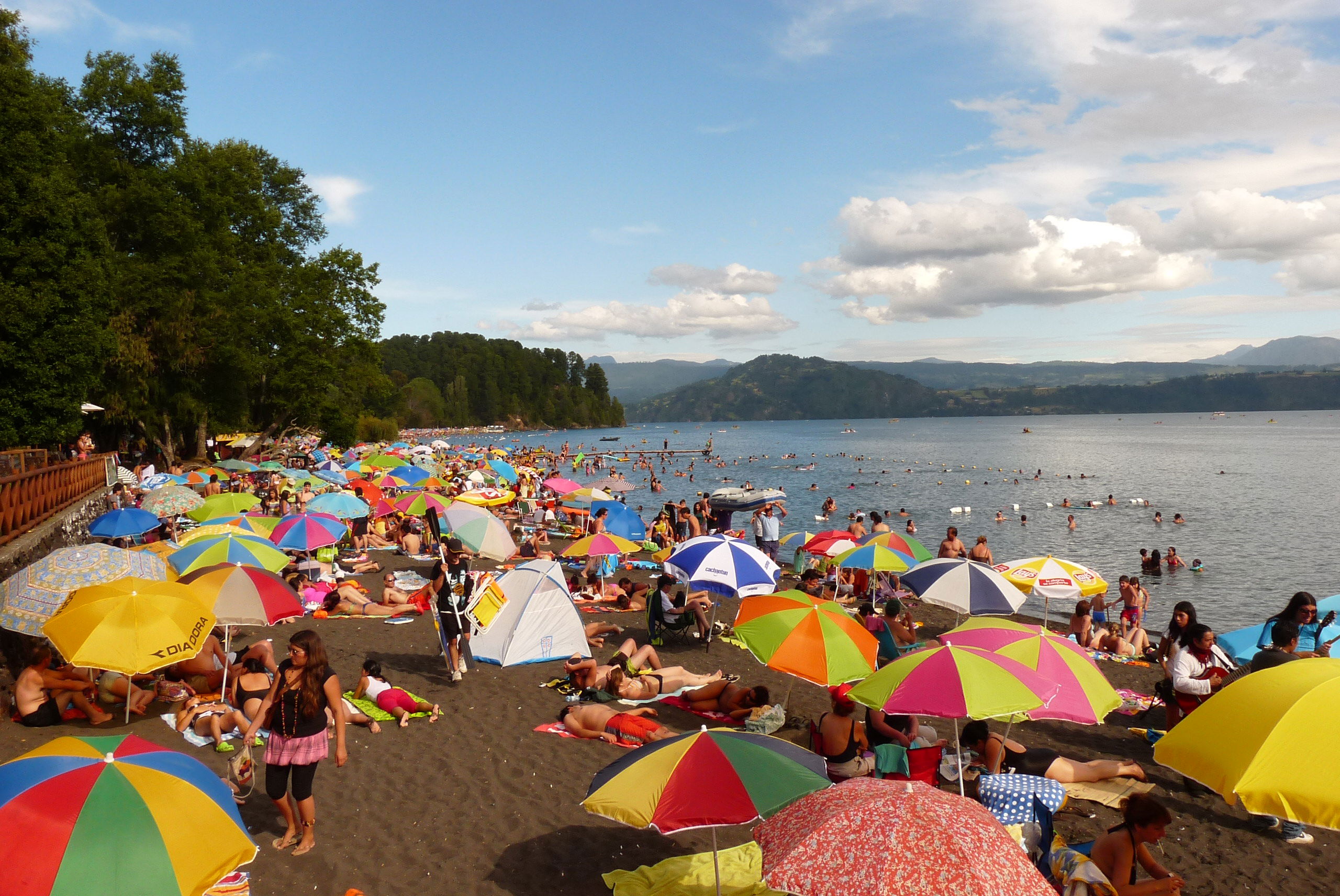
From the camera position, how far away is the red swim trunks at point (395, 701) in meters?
8.36

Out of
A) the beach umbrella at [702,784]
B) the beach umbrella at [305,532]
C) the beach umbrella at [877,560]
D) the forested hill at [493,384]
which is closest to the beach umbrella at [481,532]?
the beach umbrella at [305,532]

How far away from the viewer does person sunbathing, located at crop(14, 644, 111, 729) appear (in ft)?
24.0

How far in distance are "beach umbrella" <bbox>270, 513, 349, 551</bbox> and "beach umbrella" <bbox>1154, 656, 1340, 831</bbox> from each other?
11462 millimetres

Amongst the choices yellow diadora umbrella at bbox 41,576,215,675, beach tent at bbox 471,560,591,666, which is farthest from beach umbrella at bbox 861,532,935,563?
yellow diadora umbrella at bbox 41,576,215,675

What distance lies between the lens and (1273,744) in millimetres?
3713

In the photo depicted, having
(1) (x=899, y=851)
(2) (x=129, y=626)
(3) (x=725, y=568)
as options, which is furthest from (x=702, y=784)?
(3) (x=725, y=568)

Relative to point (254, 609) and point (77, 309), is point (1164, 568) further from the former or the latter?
point (77, 309)

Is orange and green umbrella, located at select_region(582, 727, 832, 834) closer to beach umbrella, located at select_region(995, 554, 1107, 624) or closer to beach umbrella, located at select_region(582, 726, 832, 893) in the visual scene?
beach umbrella, located at select_region(582, 726, 832, 893)

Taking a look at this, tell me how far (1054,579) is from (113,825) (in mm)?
12006

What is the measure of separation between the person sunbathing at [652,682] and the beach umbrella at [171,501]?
390 inches

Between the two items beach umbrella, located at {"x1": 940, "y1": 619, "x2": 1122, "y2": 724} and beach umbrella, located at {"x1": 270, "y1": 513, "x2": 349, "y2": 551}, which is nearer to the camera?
beach umbrella, located at {"x1": 940, "y1": 619, "x2": 1122, "y2": 724}

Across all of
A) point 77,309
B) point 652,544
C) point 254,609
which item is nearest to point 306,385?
point 77,309

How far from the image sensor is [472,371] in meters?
150

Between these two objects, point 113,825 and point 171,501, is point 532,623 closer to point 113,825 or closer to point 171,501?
point 113,825
